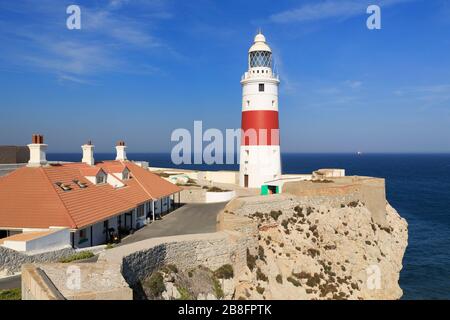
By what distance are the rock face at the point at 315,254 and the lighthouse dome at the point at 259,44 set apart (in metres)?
14.0

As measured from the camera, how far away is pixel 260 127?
32.1 m

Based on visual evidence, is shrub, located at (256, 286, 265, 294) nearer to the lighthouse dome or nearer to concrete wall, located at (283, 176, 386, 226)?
concrete wall, located at (283, 176, 386, 226)

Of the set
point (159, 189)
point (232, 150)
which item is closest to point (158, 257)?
point (159, 189)

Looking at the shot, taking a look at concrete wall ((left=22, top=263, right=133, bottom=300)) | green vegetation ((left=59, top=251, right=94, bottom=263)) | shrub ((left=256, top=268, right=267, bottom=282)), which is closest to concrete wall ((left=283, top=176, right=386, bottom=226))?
shrub ((left=256, top=268, right=267, bottom=282))

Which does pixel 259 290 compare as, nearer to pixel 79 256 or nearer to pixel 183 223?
pixel 183 223

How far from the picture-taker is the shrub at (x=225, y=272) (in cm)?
1611

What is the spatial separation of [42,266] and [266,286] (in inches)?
405

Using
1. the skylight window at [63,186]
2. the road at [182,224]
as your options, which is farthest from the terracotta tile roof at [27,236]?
the skylight window at [63,186]

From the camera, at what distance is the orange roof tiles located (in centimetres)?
1645

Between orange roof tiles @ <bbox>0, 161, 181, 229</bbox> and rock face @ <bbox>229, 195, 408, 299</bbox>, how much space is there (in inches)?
277

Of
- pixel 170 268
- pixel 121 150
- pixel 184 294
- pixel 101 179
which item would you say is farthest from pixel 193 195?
pixel 184 294

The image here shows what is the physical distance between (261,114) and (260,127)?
3.65 ft

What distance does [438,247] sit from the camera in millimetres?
34125
